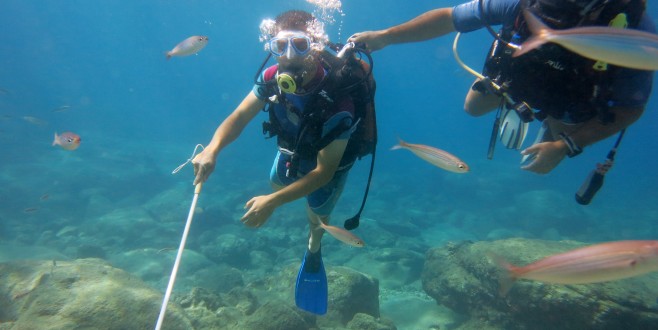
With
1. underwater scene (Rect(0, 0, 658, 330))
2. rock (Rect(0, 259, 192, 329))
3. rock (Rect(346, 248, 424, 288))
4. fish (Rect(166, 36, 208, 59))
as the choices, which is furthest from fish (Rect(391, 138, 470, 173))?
rock (Rect(346, 248, 424, 288))

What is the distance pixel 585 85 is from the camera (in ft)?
8.73

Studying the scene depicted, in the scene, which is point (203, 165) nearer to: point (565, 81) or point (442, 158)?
point (442, 158)

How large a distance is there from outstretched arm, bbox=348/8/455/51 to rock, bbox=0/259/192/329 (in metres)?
4.73

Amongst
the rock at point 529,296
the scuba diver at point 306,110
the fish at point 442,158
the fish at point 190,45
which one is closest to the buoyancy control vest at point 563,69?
the fish at point 442,158

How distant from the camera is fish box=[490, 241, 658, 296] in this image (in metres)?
2.04

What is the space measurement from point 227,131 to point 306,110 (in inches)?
50.6

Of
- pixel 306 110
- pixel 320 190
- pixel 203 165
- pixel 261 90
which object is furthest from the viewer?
pixel 320 190

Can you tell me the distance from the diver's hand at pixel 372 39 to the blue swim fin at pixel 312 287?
12.1ft

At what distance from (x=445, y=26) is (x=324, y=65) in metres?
1.55

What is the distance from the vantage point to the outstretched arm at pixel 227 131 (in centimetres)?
379

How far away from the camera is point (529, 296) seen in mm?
6352

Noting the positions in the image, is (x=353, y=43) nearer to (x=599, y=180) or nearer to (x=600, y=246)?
(x=599, y=180)

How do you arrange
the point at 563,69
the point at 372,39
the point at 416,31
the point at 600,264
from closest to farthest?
1. the point at 600,264
2. the point at 563,69
3. the point at 416,31
4. the point at 372,39

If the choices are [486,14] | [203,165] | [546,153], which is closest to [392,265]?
[203,165]
